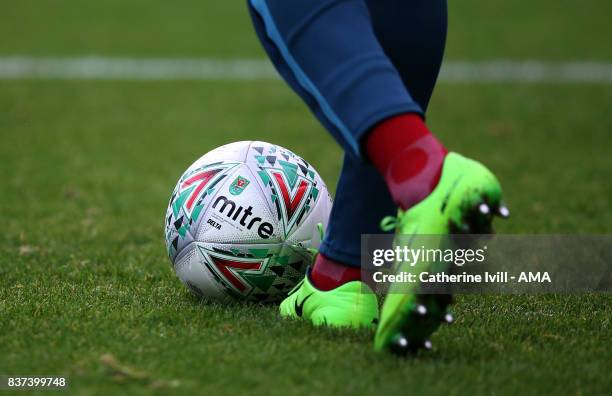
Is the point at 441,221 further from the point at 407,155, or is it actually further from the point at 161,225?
the point at 161,225

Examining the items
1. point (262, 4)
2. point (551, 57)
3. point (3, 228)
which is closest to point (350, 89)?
point (262, 4)

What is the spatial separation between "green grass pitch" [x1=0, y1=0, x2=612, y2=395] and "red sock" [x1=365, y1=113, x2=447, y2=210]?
41cm

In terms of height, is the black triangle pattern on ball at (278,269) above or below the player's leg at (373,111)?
below

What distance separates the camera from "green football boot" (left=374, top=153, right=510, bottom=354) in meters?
2.05

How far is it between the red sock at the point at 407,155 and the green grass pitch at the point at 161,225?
1.36 ft

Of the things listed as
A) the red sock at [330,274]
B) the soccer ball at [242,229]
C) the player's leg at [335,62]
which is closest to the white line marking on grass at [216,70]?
the soccer ball at [242,229]

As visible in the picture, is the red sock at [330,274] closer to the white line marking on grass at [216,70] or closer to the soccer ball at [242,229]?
the soccer ball at [242,229]

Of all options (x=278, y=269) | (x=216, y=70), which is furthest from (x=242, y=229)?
(x=216, y=70)

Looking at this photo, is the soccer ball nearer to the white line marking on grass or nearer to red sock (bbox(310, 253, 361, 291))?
red sock (bbox(310, 253, 361, 291))

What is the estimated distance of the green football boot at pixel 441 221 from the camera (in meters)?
2.05

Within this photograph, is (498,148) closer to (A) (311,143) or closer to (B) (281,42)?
(A) (311,143)

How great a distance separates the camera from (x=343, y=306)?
2.54 metres

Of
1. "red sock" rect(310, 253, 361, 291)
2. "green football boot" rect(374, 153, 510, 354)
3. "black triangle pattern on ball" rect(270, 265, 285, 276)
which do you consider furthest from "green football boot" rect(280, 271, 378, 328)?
"green football boot" rect(374, 153, 510, 354)

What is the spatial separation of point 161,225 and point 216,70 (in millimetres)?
6047
